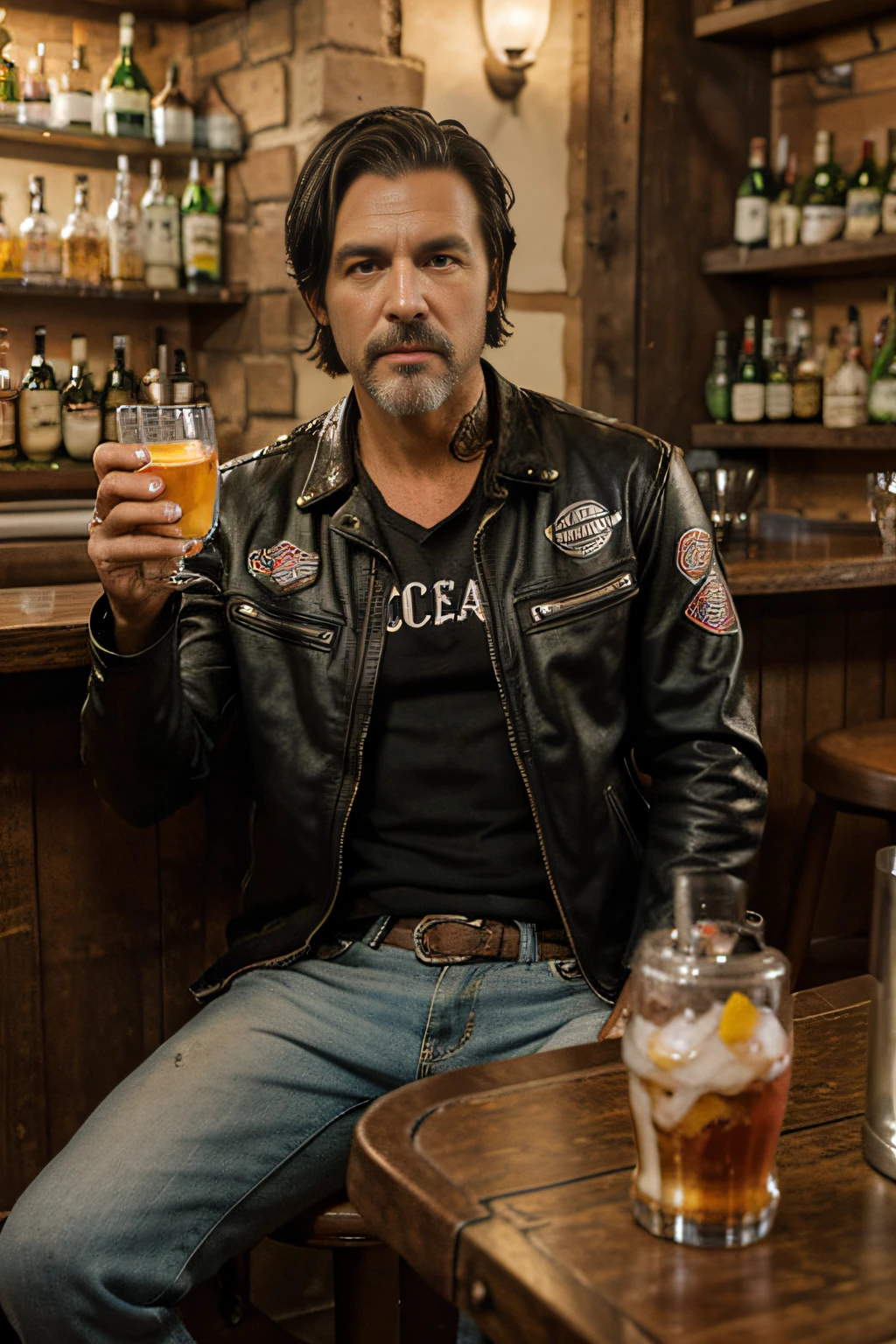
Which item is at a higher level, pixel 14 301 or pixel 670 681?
pixel 14 301

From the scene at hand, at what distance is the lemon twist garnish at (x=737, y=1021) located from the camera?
0.73m

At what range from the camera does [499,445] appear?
1.63 metres

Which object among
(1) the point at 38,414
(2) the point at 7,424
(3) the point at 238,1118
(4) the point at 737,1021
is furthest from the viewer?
(1) the point at 38,414

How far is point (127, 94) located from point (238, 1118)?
3.47 m

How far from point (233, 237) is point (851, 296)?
1835 mm

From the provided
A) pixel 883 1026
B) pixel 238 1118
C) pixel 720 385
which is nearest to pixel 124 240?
pixel 720 385

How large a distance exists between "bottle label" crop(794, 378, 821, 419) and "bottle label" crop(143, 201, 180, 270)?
1852 mm

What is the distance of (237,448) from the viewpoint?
4090mm

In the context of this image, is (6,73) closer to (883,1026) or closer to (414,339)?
(414,339)

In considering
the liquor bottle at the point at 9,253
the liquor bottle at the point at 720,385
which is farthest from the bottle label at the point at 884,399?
the liquor bottle at the point at 9,253

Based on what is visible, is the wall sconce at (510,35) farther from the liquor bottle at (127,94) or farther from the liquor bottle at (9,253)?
the liquor bottle at (9,253)

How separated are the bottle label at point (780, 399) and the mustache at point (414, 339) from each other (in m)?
2.70

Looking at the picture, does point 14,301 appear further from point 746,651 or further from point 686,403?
point 746,651

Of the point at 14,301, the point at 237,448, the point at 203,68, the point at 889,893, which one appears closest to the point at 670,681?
the point at 889,893
